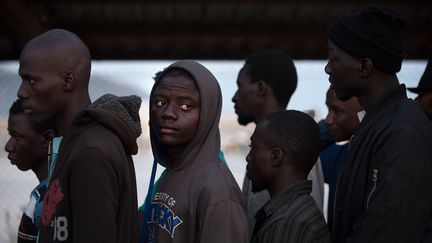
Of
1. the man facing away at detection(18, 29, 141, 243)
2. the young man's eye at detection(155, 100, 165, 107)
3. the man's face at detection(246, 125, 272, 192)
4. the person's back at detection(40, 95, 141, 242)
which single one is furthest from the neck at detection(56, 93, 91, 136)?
the man's face at detection(246, 125, 272, 192)

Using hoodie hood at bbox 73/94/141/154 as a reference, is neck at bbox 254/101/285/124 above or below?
above

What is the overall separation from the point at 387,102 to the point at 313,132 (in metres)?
0.53

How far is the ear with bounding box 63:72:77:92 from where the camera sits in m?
2.97

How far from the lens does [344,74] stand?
3.08 m

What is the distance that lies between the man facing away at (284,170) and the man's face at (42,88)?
970 millimetres

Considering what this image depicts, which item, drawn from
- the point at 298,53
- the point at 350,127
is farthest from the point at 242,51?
the point at 350,127

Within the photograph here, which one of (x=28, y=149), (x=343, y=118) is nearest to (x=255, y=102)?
(x=343, y=118)

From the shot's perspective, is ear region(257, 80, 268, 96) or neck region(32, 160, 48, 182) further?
ear region(257, 80, 268, 96)

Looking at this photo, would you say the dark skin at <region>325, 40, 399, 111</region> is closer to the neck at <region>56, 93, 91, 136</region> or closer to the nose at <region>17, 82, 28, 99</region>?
the neck at <region>56, 93, 91, 136</region>

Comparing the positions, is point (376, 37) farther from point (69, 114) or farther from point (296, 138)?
point (69, 114)

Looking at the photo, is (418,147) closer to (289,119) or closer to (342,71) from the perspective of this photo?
(342,71)

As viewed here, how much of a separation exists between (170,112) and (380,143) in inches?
34.8

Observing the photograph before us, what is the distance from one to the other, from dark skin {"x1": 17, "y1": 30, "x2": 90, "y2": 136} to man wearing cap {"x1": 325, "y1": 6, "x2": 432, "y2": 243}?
3.33 ft

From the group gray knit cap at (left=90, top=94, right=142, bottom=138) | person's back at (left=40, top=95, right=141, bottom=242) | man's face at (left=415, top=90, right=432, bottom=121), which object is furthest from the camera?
man's face at (left=415, top=90, right=432, bottom=121)
